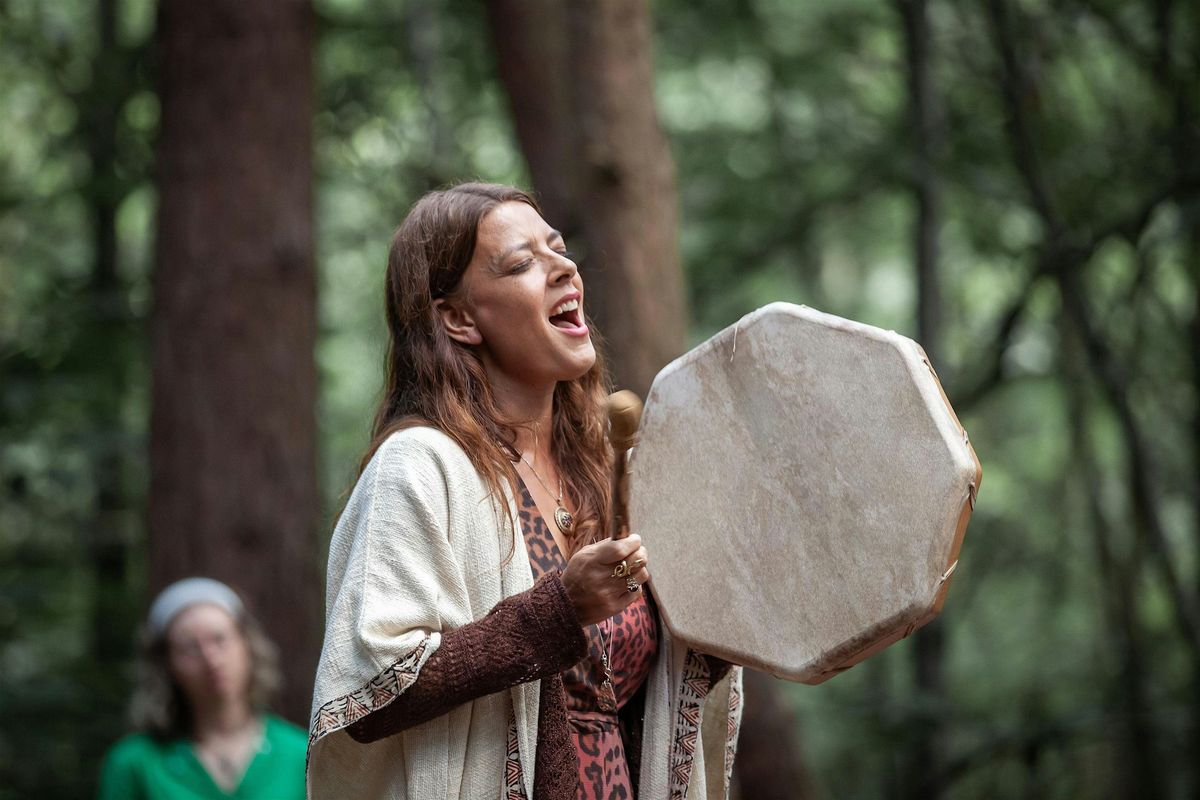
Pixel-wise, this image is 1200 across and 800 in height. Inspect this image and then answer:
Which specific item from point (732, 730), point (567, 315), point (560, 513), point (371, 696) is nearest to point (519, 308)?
point (567, 315)

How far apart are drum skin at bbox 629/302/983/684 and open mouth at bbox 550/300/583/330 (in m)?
0.16

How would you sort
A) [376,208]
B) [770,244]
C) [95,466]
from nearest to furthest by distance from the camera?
[95,466] < [770,244] < [376,208]

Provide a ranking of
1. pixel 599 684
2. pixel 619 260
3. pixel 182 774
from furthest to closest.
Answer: pixel 619 260 < pixel 182 774 < pixel 599 684

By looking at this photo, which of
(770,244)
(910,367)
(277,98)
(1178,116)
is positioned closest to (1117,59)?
(1178,116)

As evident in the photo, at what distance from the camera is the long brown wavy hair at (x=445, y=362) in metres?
1.95

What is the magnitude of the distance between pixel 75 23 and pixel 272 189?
14.6ft

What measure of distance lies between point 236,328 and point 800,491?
11.8 feet

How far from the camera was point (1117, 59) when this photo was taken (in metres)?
7.84

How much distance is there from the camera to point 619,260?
4.74m

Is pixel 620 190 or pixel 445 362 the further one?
pixel 620 190

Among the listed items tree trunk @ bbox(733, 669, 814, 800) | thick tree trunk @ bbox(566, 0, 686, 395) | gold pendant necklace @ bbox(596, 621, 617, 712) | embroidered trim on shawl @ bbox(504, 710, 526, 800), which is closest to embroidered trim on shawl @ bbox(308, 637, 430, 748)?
embroidered trim on shawl @ bbox(504, 710, 526, 800)

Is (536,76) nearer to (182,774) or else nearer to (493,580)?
(182,774)

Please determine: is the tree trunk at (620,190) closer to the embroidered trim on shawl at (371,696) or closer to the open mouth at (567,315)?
the open mouth at (567,315)

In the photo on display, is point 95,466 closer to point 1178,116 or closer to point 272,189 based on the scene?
point 272,189
